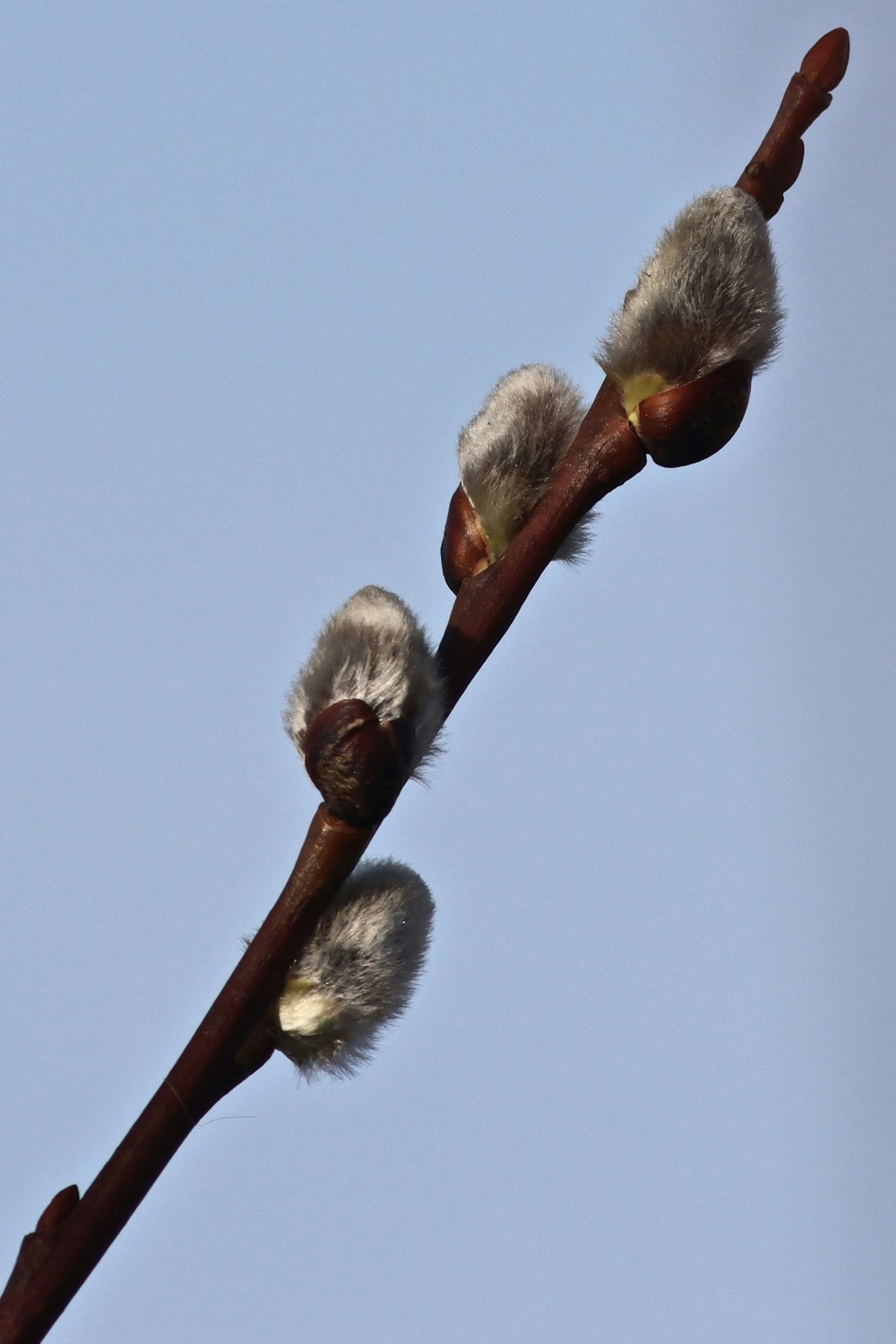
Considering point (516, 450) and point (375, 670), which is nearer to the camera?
point (375, 670)

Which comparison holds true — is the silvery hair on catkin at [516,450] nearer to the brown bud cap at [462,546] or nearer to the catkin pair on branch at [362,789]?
the brown bud cap at [462,546]

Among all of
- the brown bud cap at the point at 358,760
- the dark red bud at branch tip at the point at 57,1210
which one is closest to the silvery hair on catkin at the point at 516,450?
the brown bud cap at the point at 358,760

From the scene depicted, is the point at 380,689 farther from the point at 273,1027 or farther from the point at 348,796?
the point at 273,1027

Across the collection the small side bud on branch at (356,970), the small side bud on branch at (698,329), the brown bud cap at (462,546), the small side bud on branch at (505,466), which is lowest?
the small side bud on branch at (356,970)

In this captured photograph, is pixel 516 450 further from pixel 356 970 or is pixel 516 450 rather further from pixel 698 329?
pixel 356 970

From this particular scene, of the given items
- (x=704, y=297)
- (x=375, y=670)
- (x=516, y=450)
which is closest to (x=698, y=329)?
(x=704, y=297)

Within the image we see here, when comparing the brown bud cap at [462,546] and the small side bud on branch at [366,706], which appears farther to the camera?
the brown bud cap at [462,546]

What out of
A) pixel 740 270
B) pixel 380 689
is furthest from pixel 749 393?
pixel 380 689
